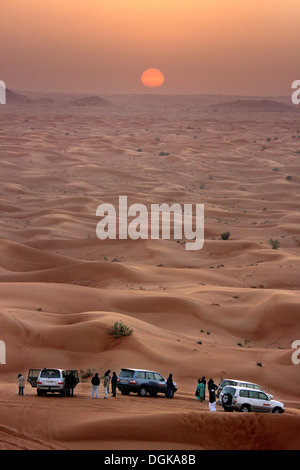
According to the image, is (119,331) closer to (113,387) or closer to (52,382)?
(113,387)

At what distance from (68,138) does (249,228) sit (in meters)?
69.7

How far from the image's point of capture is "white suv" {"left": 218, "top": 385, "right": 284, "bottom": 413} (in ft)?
59.7

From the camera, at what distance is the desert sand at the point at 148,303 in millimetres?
13602

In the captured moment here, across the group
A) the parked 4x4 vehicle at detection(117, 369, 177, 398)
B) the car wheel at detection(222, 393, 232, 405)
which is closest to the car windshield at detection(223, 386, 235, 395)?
the car wheel at detection(222, 393, 232, 405)

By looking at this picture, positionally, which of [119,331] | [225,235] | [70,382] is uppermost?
[225,235]

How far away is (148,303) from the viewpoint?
29.9 m

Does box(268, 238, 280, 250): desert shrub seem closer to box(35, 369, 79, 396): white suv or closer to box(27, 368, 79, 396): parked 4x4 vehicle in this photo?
box(27, 368, 79, 396): parked 4x4 vehicle

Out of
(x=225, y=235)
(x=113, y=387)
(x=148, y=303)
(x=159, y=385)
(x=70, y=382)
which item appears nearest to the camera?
(x=70, y=382)

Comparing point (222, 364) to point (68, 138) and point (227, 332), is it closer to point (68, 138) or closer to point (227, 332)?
point (227, 332)

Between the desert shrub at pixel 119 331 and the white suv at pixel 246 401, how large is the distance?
A: 6272 mm

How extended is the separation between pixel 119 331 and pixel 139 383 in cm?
447

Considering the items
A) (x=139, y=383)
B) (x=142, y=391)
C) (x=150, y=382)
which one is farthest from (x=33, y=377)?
(x=150, y=382)

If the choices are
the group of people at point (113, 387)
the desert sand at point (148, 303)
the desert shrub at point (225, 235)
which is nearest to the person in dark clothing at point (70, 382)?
the group of people at point (113, 387)

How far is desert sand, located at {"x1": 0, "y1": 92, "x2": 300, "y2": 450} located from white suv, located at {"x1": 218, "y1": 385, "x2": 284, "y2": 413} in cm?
50
